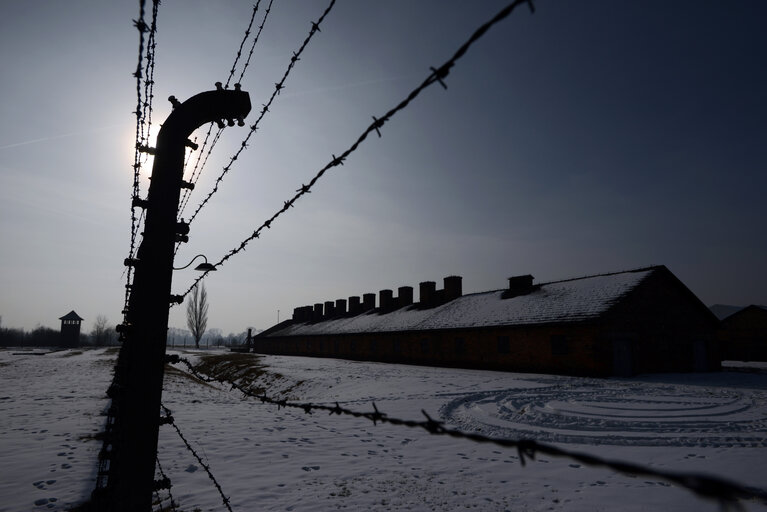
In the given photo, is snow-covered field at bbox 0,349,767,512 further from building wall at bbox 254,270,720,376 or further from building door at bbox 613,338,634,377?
building wall at bbox 254,270,720,376

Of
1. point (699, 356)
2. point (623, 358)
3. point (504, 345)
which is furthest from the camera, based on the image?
point (504, 345)

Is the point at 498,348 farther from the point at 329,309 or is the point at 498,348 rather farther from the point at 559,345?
the point at 329,309

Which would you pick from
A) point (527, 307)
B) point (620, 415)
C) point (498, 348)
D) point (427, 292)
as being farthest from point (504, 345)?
point (620, 415)

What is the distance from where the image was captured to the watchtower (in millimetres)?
78812

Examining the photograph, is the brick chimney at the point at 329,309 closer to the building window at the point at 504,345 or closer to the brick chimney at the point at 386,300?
the brick chimney at the point at 386,300

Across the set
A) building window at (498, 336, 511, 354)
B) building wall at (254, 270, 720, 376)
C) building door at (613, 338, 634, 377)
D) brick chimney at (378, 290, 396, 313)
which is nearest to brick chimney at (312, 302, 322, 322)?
brick chimney at (378, 290, 396, 313)

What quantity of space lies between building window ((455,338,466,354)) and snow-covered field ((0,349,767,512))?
42.2ft

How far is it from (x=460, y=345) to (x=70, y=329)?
84.4 m

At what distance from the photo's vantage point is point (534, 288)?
1142 inches

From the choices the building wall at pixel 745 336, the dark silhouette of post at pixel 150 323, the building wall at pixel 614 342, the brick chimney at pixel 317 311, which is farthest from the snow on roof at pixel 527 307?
the dark silhouette of post at pixel 150 323

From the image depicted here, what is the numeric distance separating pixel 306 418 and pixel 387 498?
19.5 ft

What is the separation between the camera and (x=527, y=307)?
2553 centimetres

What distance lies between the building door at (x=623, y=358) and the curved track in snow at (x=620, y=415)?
4334mm

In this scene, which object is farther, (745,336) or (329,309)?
(329,309)
